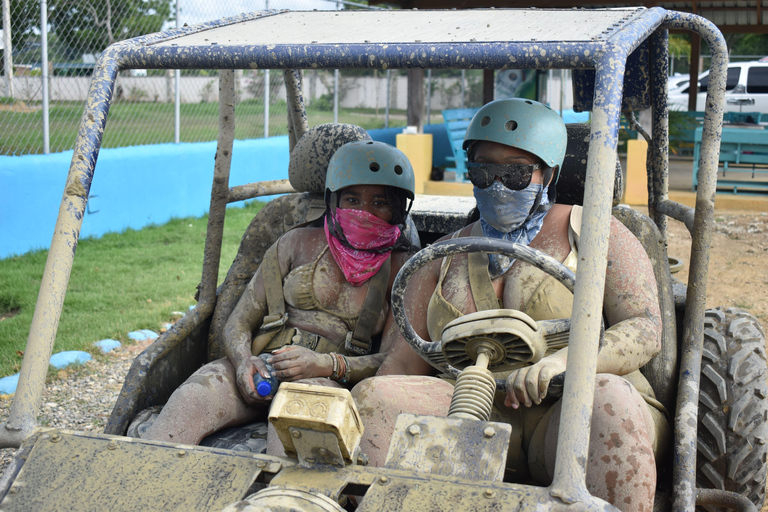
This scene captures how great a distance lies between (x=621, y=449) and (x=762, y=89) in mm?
19660

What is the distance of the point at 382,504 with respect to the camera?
58.3 inches

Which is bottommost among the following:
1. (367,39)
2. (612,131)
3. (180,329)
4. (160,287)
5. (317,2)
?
(160,287)

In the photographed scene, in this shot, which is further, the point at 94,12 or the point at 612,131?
the point at 94,12

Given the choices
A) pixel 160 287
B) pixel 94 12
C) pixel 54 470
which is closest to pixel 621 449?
pixel 54 470

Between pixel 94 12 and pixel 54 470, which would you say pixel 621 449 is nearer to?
pixel 54 470

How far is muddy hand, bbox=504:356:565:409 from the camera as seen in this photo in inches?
69.3

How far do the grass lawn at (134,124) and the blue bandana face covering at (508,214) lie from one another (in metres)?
5.54

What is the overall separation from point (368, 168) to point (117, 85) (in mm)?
7652

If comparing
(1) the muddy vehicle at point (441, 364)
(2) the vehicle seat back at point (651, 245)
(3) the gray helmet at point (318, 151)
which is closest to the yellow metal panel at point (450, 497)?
(1) the muddy vehicle at point (441, 364)

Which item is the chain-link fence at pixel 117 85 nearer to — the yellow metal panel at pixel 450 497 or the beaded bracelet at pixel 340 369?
the beaded bracelet at pixel 340 369

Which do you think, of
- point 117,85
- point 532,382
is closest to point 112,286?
point 117,85

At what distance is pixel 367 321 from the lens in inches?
105

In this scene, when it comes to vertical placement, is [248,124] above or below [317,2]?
below

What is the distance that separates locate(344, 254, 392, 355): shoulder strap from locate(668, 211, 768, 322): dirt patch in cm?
424
